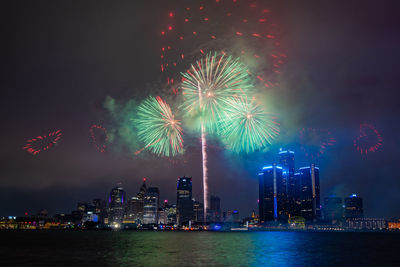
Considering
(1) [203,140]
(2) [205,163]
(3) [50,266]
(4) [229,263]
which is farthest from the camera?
(2) [205,163]

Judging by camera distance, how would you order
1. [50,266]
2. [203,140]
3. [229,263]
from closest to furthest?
[50,266], [229,263], [203,140]

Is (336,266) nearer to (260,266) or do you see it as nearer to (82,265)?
(260,266)

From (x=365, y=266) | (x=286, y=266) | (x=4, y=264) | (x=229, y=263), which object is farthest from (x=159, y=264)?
(x=365, y=266)

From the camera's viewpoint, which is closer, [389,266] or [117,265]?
[117,265]

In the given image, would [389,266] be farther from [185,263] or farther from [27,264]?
[27,264]

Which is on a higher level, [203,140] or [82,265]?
[203,140]

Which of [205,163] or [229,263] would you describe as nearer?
[229,263]

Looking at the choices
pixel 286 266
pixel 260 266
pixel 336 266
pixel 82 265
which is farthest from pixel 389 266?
pixel 82 265

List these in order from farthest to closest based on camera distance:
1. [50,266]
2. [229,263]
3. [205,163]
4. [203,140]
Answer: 1. [205,163]
2. [203,140]
3. [229,263]
4. [50,266]

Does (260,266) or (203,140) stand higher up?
(203,140)
